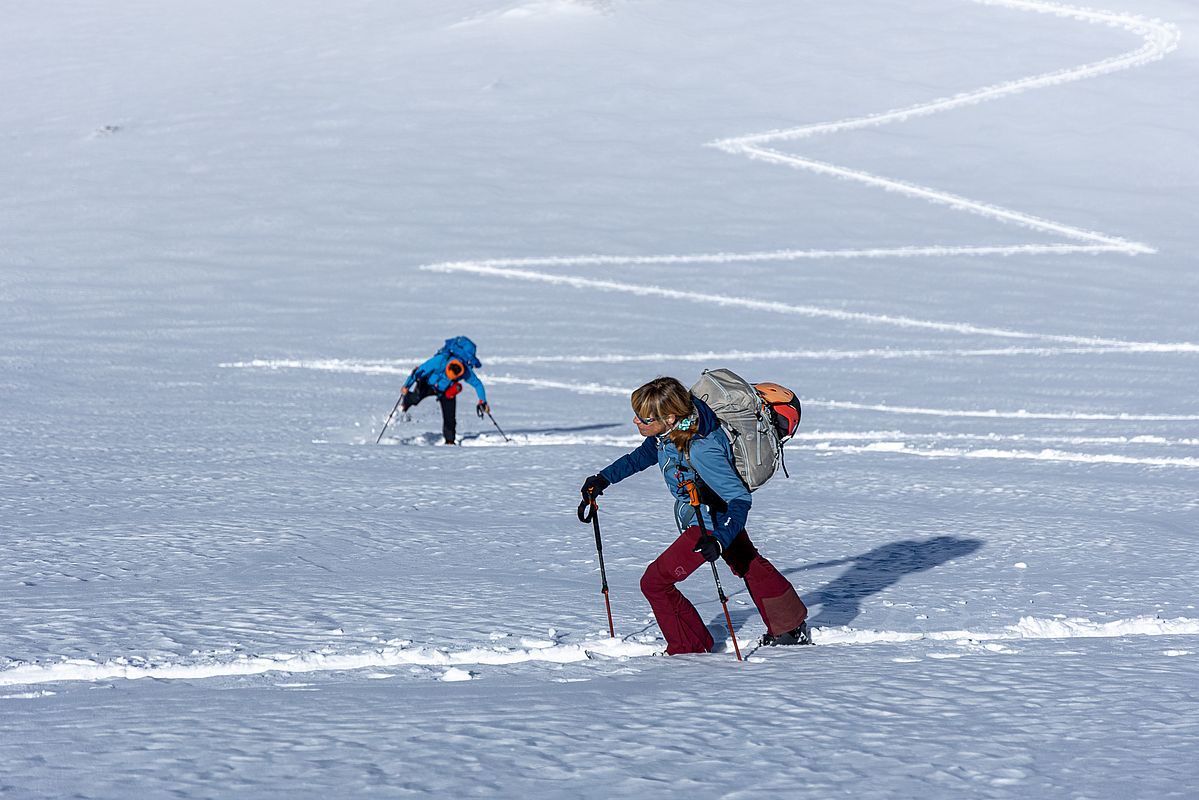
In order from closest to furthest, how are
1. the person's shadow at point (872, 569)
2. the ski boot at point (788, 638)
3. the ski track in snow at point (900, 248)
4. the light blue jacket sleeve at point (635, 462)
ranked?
the light blue jacket sleeve at point (635, 462), the ski boot at point (788, 638), the person's shadow at point (872, 569), the ski track in snow at point (900, 248)

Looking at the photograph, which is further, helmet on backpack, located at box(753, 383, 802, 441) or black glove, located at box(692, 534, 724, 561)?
helmet on backpack, located at box(753, 383, 802, 441)

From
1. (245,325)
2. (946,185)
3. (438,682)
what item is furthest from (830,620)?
(946,185)

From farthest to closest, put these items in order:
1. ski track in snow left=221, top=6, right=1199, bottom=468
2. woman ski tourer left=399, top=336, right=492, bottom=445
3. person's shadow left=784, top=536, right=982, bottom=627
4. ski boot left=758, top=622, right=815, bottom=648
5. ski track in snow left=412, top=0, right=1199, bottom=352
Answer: ski track in snow left=412, top=0, right=1199, bottom=352 < ski track in snow left=221, top=6, right=1199, bottom=468 < woman ski tourer left=399, top=336, right=492, bottom=445 < person's shadow left=784, top=536, right=982, bottom=627 < ski boot left=758, top=622, right=815, bottom=648

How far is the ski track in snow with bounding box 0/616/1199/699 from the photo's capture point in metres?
4.82

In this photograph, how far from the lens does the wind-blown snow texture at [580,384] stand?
4.15 metres

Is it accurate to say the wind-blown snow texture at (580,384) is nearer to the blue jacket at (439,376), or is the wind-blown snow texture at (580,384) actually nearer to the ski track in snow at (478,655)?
the ski track in snow at (478,655)

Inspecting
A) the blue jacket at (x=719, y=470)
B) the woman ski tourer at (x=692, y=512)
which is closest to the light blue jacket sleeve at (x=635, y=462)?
the woman ski tourer at (x=692, y=512)

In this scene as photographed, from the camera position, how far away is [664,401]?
484cm

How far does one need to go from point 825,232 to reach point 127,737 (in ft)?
73.8

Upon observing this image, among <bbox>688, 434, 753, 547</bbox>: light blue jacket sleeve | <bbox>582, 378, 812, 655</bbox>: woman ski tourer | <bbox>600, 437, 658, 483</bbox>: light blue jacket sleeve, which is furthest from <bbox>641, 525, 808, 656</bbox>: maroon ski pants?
<bbox>600, 437, 658, 483</bbox>: light blue jacket sleeve

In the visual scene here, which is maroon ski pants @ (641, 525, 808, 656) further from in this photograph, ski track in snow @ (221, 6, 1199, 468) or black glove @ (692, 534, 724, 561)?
ski track in snow @ (221, 6, 1199, 468)

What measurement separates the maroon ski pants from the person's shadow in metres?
0.58

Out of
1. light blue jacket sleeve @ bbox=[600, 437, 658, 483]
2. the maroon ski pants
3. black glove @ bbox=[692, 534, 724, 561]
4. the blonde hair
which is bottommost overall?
the maroon ski pants


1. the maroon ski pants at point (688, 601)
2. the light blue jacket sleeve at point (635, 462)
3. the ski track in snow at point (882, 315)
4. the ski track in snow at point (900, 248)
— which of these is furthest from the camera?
the ski track in snow at point (900, 248)
